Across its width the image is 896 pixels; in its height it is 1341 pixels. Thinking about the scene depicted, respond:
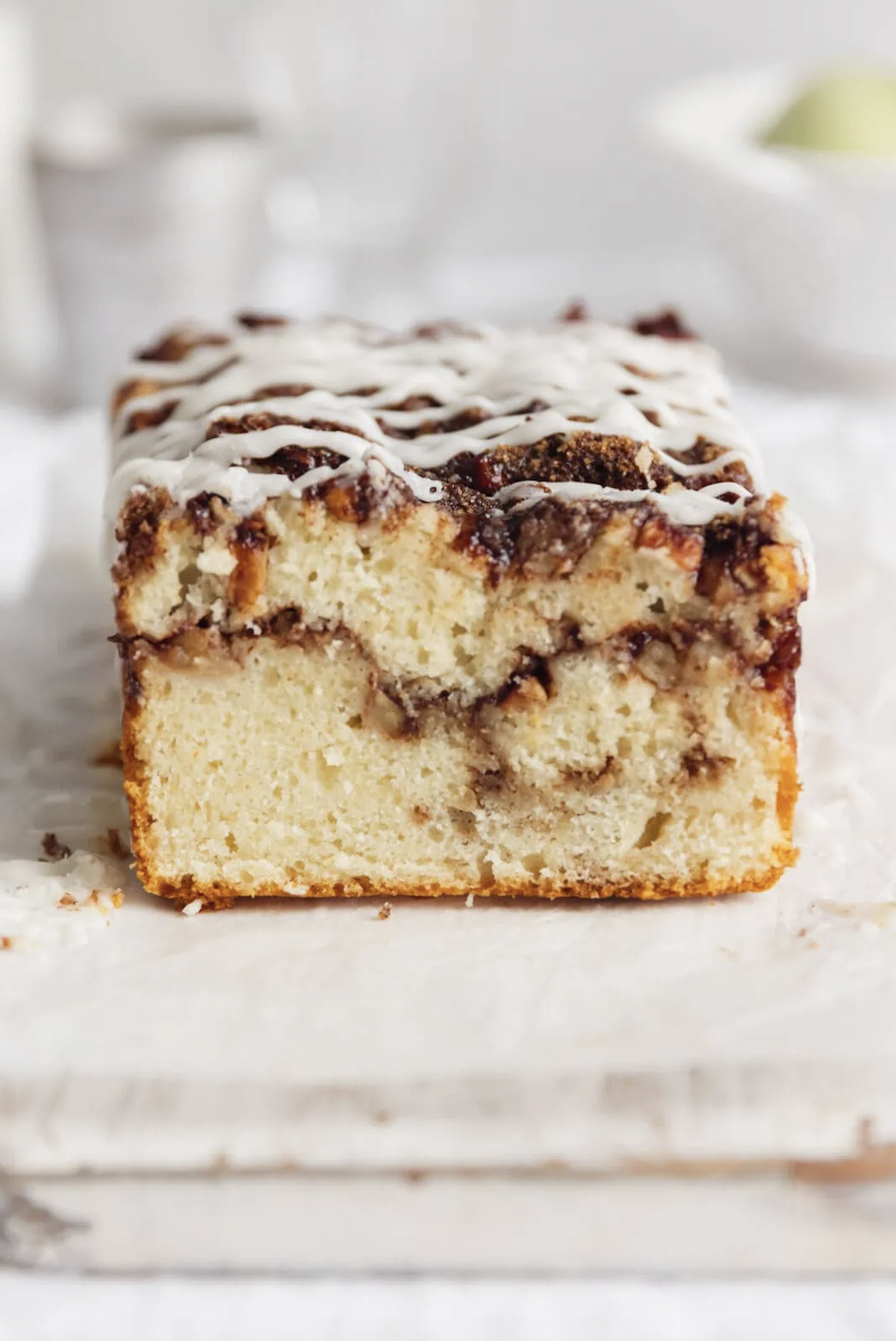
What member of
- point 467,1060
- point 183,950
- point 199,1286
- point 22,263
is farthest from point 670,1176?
point 22,263

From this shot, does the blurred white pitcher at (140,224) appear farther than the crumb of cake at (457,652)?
Yes

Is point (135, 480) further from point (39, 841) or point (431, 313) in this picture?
point (431, 313)

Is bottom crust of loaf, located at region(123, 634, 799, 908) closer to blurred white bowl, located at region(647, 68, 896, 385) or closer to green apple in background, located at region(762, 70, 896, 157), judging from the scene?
blurred white bowl, located at region(647, 68, 896, 385)

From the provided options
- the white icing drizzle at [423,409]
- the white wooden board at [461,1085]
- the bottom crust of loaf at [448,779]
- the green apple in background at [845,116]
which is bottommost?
the white wooden board at [461,1085]

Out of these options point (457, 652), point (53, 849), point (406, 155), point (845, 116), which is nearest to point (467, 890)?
point (457, 652)

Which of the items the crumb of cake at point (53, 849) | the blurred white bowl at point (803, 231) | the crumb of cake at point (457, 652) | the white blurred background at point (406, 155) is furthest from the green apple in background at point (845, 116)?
the crumb of cake at point (53, 849)

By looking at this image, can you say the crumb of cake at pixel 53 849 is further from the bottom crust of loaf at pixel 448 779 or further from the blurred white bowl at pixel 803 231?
the blurred white bowl at pixel 803 231
